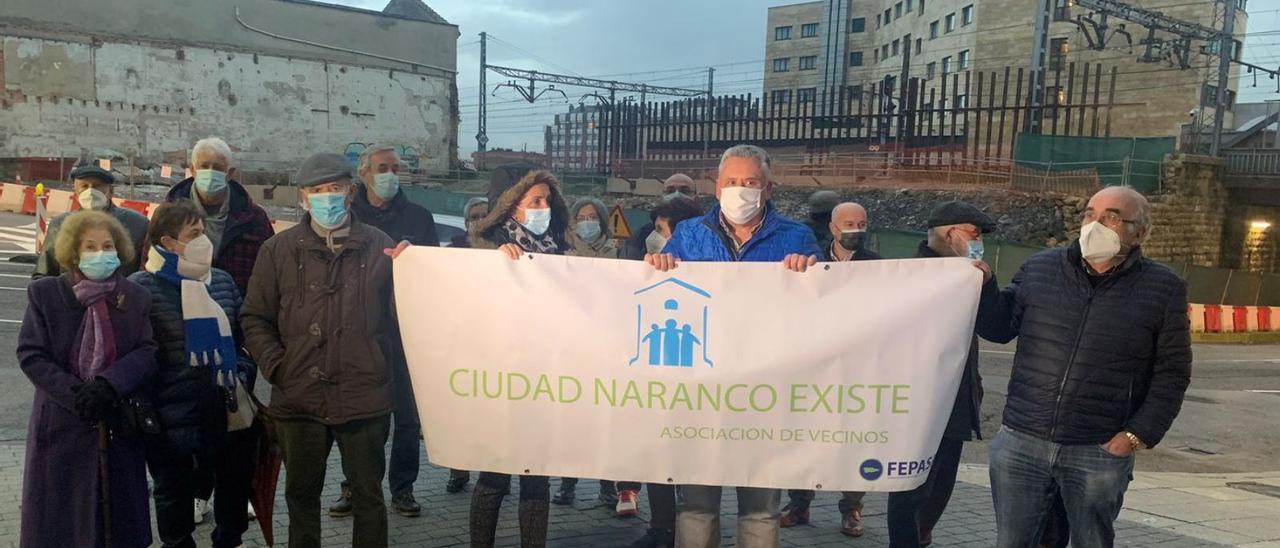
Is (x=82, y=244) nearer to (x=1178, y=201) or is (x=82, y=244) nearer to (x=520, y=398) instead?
(x=520, y=398)

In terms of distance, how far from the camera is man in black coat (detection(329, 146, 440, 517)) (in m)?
5.23

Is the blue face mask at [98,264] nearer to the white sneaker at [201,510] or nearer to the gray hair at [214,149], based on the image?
the gray hair at [214,149]

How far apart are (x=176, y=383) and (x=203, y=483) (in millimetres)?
574

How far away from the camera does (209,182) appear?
504cm

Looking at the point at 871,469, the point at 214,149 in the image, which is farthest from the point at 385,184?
the point at 871,469

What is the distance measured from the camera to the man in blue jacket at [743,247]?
3811 millimetres

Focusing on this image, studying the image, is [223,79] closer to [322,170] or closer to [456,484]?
[456,484]

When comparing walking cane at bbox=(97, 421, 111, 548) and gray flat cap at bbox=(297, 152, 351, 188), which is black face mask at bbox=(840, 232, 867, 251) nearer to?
gray flat cap at bbox=(297, 152, 351, 188)

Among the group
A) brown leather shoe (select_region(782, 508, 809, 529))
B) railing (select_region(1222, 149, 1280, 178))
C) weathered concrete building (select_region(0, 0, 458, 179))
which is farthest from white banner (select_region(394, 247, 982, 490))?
weathered concrete building (select_region(0, 0, 458, 179))

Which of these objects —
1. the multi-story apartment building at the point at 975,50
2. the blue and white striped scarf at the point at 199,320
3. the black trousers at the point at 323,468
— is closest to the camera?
the black trousers at the point at 323,468

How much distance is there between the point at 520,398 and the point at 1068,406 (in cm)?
214

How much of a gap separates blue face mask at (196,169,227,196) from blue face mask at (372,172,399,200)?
2.65 ft

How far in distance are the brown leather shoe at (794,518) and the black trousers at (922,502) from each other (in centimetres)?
82

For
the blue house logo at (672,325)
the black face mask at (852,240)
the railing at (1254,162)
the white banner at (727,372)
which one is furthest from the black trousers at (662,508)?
the railing at (1254,162)
